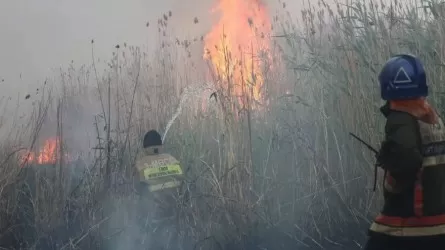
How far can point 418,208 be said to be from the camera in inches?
101

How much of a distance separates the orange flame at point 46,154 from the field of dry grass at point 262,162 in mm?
55

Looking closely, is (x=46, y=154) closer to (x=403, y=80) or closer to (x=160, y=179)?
(x=160, y=179)

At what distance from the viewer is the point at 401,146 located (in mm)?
2484

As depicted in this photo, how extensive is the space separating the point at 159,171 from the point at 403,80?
8.87 ft

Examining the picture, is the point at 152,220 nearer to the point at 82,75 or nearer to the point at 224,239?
the point at 224,239

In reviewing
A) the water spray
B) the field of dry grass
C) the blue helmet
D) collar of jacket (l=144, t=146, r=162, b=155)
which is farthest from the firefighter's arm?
the water spray

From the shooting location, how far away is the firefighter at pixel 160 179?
16.0 ft

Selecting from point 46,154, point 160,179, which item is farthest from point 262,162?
point 46,154

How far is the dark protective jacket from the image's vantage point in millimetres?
2518

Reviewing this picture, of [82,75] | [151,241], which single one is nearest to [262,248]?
[151,241]

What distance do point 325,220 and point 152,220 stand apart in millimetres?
1448

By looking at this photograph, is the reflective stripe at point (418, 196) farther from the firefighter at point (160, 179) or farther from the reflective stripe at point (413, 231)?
the firefighter at point (160, 179)

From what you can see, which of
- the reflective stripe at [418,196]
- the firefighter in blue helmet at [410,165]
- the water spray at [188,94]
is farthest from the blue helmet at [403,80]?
the water spray at [188,94]

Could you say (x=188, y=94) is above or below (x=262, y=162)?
above
